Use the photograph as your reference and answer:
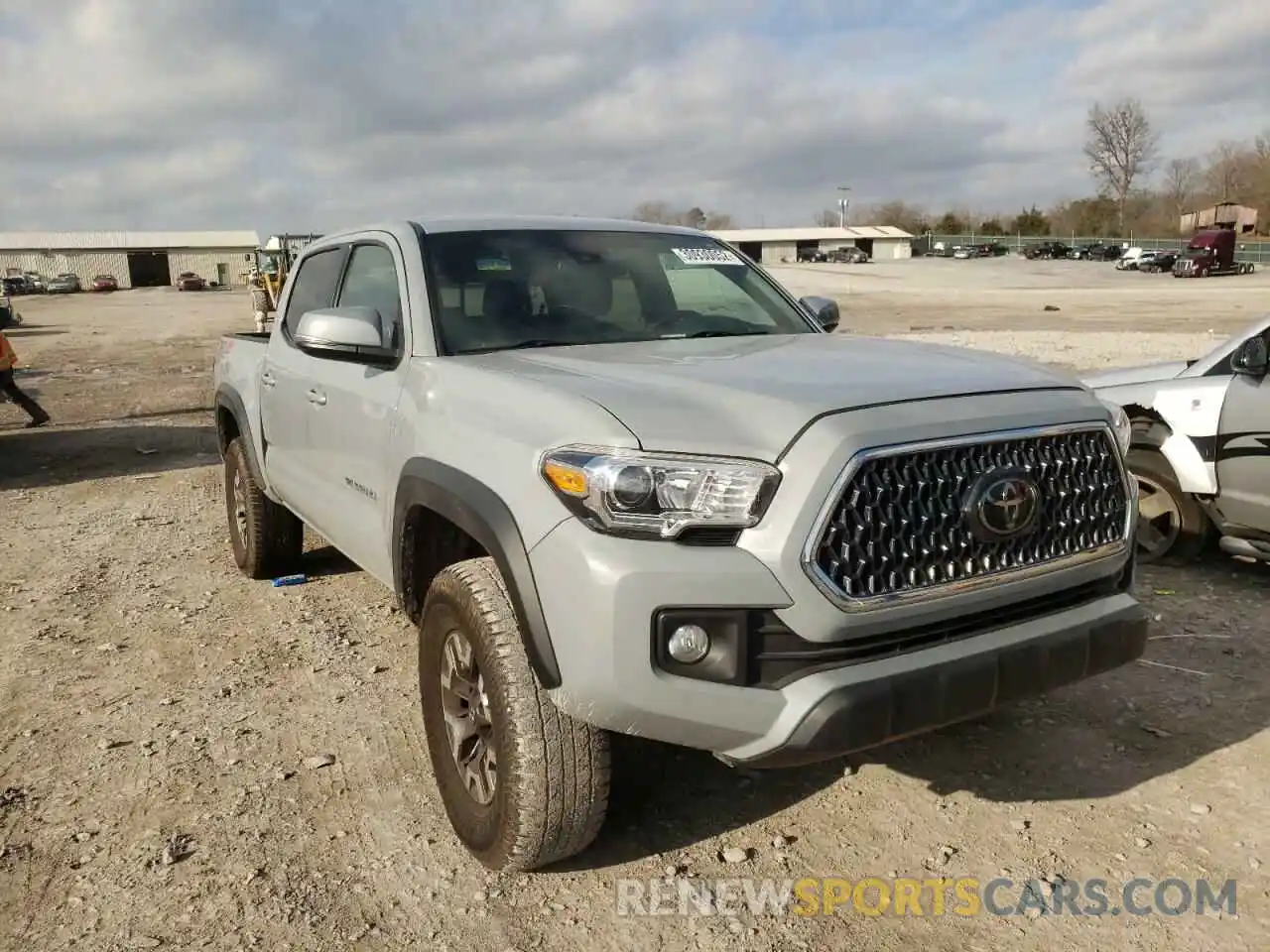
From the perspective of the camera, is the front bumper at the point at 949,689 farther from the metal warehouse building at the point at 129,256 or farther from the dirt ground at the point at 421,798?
Result: the metal warehouse building at the point at 129,256

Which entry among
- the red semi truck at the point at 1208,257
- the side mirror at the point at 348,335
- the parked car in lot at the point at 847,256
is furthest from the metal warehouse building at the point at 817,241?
the side mirror at the point at 348,335

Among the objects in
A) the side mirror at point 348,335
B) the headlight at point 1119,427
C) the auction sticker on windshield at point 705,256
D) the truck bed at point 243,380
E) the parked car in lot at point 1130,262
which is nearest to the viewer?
the headlight at point 1119,427

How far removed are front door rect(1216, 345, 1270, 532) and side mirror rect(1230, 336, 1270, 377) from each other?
0.10m

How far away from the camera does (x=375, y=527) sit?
140 inches

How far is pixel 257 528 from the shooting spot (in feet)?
17.6

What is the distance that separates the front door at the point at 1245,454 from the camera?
15.9 ft

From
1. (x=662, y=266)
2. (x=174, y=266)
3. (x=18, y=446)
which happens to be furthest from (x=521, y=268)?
(x=174, y=266)

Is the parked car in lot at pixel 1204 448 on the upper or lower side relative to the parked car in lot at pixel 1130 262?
lower

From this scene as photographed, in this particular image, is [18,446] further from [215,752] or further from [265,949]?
[265,949]

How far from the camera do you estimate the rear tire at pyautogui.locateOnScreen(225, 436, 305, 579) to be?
17.5 ft

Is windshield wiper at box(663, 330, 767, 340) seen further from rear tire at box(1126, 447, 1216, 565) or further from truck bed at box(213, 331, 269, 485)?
rear tire at box(1126, 447, 1216, 565)

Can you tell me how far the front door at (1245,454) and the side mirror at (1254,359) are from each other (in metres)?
0.10

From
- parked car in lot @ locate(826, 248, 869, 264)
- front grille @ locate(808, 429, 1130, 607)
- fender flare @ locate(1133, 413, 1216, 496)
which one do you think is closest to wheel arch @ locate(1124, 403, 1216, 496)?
fender flare @ locate(1133, 413, 1216, 496)

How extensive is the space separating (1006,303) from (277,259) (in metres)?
24.9
